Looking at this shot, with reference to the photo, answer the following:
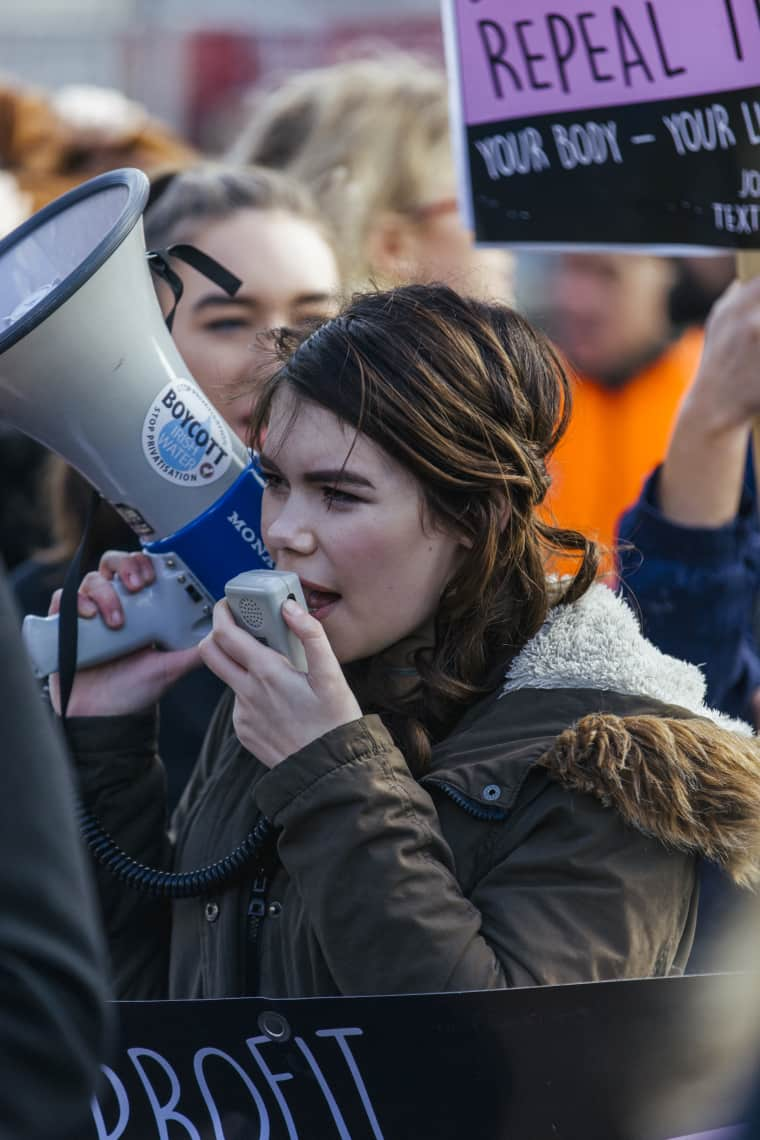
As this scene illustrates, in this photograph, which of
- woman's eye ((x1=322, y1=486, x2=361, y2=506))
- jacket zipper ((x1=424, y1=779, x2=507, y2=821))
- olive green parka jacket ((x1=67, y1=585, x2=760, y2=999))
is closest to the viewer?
olive green parka jacket ((x1=67, y1=585, x2=760, y2=999))

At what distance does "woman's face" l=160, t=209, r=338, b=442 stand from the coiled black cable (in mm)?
877

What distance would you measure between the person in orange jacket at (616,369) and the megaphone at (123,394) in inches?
97.9

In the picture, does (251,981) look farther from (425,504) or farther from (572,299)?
(572,299)

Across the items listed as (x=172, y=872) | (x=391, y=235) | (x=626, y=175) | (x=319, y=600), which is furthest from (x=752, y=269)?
(x=391, y=235)

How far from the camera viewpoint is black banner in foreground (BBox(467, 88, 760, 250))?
2344 millimetres

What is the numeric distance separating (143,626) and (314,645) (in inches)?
24.0

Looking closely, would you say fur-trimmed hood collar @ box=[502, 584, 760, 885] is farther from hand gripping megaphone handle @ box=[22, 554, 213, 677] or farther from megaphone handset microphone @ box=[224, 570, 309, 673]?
hand gripping megaphone handle @ box=[22, 554, 213, 677]

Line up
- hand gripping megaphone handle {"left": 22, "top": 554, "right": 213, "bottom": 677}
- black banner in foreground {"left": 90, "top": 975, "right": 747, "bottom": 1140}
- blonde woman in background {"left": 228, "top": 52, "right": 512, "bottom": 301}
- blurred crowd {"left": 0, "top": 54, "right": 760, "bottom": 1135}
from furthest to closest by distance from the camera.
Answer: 1. blonde woman in background {"left": 228, "top": 52, "right": 512, "bottom": 301}
2. blurred crowd {"left": 0, "top": 54, "right": 760, "bottom": 1135}
3. hand gripping megaphone handle {"left": 22, "top": 554, "right": 213, "bottom": 677}
4. black banner in foreground {"left": 90, "top": 975, "right": 747, "bottom": 1140}

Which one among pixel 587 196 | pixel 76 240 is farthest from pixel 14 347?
pixel 587 196

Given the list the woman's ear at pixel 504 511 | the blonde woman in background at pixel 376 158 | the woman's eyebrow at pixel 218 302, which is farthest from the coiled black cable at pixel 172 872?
the blonde woman in background at pixel 376 158

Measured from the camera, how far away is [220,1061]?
152 centimetres

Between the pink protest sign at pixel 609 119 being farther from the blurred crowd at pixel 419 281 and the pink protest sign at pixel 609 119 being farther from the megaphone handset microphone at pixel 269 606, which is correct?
the megaphone handset microphone at pixel 269 606

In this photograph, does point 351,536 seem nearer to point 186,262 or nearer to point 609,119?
point 186,262

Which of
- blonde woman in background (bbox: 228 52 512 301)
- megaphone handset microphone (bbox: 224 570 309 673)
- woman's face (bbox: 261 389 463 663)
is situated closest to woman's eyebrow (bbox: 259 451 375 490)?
woman's face (bbox: 261 389 463 663)
